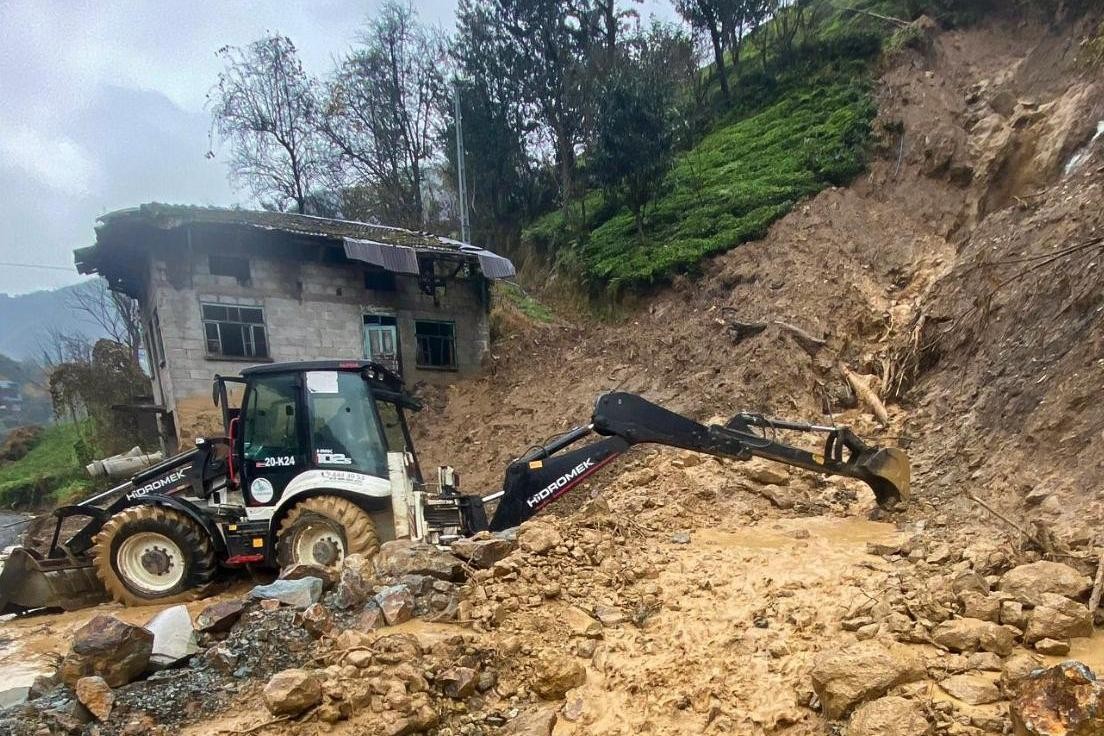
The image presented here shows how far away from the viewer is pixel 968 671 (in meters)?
3.10

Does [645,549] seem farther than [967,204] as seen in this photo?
No

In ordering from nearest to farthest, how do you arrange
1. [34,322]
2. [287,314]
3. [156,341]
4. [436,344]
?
1. [287,314]
2. [156,341]
3. [436,344]
4. [34,322]

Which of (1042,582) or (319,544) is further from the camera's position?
(319,544)

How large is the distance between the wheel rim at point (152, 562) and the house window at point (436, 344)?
10101 mm

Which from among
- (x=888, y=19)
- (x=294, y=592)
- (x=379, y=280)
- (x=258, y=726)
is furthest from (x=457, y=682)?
(x=888, y=19)

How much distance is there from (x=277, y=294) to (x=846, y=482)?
1285 cm

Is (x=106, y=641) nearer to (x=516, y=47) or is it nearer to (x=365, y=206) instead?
(x=365, y=206)

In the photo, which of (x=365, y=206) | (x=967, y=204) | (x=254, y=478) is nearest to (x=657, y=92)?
(x=967, y=204)

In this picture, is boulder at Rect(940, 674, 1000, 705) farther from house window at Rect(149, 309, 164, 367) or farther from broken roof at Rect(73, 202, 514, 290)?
house window at Rect(149, 309, 164, 367)

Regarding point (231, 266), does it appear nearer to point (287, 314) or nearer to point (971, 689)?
point (287, 314)

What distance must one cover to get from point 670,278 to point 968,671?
1296cm

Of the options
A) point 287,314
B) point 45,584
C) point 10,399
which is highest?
point 287,314

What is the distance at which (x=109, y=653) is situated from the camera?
12.2 feet

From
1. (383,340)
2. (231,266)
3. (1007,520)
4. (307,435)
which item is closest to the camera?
(1007,520)
